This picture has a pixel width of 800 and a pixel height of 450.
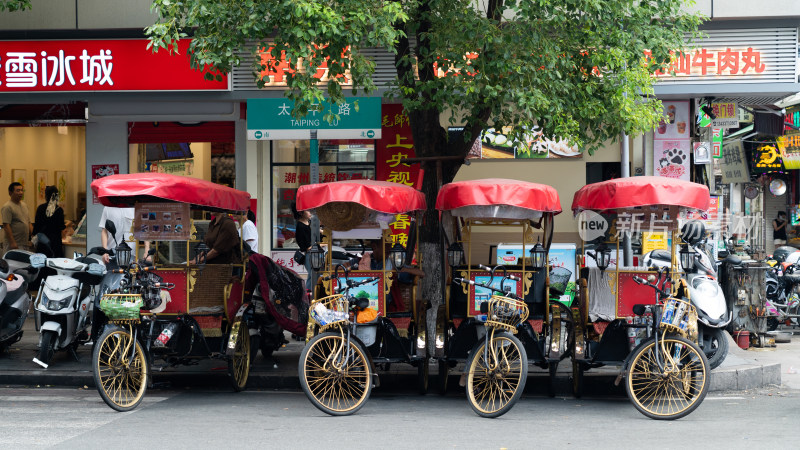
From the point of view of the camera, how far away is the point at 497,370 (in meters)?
7.87

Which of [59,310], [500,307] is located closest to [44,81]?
[59,310]

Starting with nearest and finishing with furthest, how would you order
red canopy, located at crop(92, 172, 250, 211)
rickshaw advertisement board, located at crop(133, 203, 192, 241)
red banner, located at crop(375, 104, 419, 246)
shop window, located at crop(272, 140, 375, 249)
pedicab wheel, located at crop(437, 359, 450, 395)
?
red canopy, located at crop(92, 172, 250, 211)
pedicab wheel, located at crop(437, 359, 450, 395)
rickshaw advertisement board, located at crop(133, 203, 192, 241)
red banner, located at crop(375, 104, 419, 246)
shop window, located at crop(272, 140, 375, 249)

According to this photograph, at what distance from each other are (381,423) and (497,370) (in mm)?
1121

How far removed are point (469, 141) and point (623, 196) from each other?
2.83m

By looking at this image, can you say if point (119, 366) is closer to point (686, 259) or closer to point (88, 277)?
point (88, 277)

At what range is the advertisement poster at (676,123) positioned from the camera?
47.1 feet

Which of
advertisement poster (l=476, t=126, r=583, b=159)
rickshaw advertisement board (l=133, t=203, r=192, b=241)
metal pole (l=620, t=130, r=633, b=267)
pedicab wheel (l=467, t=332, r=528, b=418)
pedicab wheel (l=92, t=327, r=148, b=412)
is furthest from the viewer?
advertisement poster (l=476, t=126, r=583, b=159)

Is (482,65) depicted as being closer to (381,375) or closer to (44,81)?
(381,375)

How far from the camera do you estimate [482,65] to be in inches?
369

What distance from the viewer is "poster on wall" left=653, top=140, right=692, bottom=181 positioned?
14.4 metres

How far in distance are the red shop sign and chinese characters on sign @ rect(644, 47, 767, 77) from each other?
7050mm

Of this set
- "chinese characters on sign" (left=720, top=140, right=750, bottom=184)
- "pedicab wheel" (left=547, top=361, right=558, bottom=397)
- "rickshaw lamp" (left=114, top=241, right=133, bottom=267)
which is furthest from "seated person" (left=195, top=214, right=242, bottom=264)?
"chinese characters on sign" (left=720, top=140, right=750, bottom=184)

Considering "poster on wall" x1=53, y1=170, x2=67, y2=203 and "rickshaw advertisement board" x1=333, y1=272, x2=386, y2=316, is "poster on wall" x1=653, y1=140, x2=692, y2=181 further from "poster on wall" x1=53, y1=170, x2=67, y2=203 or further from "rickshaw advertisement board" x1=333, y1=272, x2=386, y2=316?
"poster on wall" x1=53, y1=170, x2=67, y2=203

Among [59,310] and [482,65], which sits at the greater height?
[482,65]
